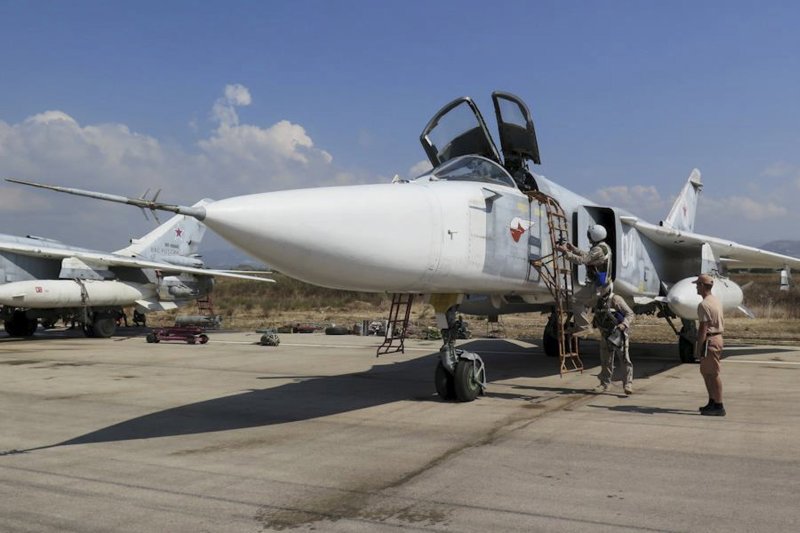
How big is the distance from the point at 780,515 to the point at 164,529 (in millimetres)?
3423

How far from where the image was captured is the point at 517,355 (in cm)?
1429

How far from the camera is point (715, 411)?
6820 mm

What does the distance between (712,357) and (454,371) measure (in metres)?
2.83

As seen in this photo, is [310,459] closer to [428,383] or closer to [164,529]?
[164,529]

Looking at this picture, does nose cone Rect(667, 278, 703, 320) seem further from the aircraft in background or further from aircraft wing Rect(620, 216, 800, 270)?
the aircraft in background

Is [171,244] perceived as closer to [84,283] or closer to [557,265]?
[84,283]

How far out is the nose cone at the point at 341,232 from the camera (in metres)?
4.78

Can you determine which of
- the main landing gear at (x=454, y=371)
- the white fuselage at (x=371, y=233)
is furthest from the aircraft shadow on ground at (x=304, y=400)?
the white fuselage at (x=371, y=233)

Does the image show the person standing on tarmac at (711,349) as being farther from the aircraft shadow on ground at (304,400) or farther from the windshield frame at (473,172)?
the windshield frame at (473,172)

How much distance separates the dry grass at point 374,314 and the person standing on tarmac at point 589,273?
2798 mm

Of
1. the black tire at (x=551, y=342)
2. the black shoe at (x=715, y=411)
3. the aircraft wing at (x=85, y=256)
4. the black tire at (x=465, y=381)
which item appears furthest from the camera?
the aircraft wing at (x=85, y=256)

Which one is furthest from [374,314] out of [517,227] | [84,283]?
[517,227]

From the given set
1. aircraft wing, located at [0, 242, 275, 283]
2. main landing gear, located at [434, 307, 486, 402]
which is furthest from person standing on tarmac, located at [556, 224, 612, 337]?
aircraft wing, located at [0, 242, 275, 283]

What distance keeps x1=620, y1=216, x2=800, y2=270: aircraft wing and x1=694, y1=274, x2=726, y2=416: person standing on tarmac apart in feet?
13.4
